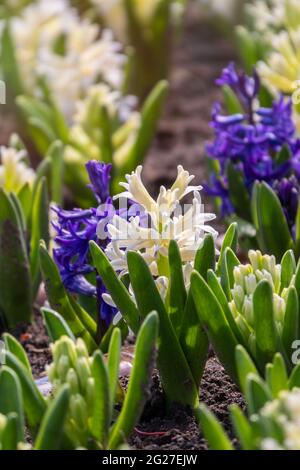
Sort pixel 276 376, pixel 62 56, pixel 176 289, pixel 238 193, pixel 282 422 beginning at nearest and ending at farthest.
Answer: pixel 282 422, pixel 276 376, pixel 176 289, pixel 238 193, pixel 62 56

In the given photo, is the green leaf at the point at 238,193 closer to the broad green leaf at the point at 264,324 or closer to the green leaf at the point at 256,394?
the broad green leaf at the point at 264,324

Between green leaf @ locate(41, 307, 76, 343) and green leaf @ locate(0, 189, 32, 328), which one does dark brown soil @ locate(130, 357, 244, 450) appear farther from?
green leaf @ locate(0, 189, 32, 328)

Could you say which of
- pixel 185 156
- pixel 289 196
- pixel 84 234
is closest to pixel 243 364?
pixel 84 234

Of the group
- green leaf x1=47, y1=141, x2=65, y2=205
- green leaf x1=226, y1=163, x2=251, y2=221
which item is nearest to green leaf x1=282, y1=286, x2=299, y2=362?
green leaf x1=226, y1=163, x2=251, y2=221

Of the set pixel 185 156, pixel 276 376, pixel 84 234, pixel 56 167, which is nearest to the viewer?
pixel 276 376

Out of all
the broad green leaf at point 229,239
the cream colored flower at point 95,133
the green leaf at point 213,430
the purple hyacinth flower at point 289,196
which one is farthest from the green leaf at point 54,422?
the cream colored flower at point 95,133

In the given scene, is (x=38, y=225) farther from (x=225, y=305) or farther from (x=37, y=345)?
(x=225, y=305)
